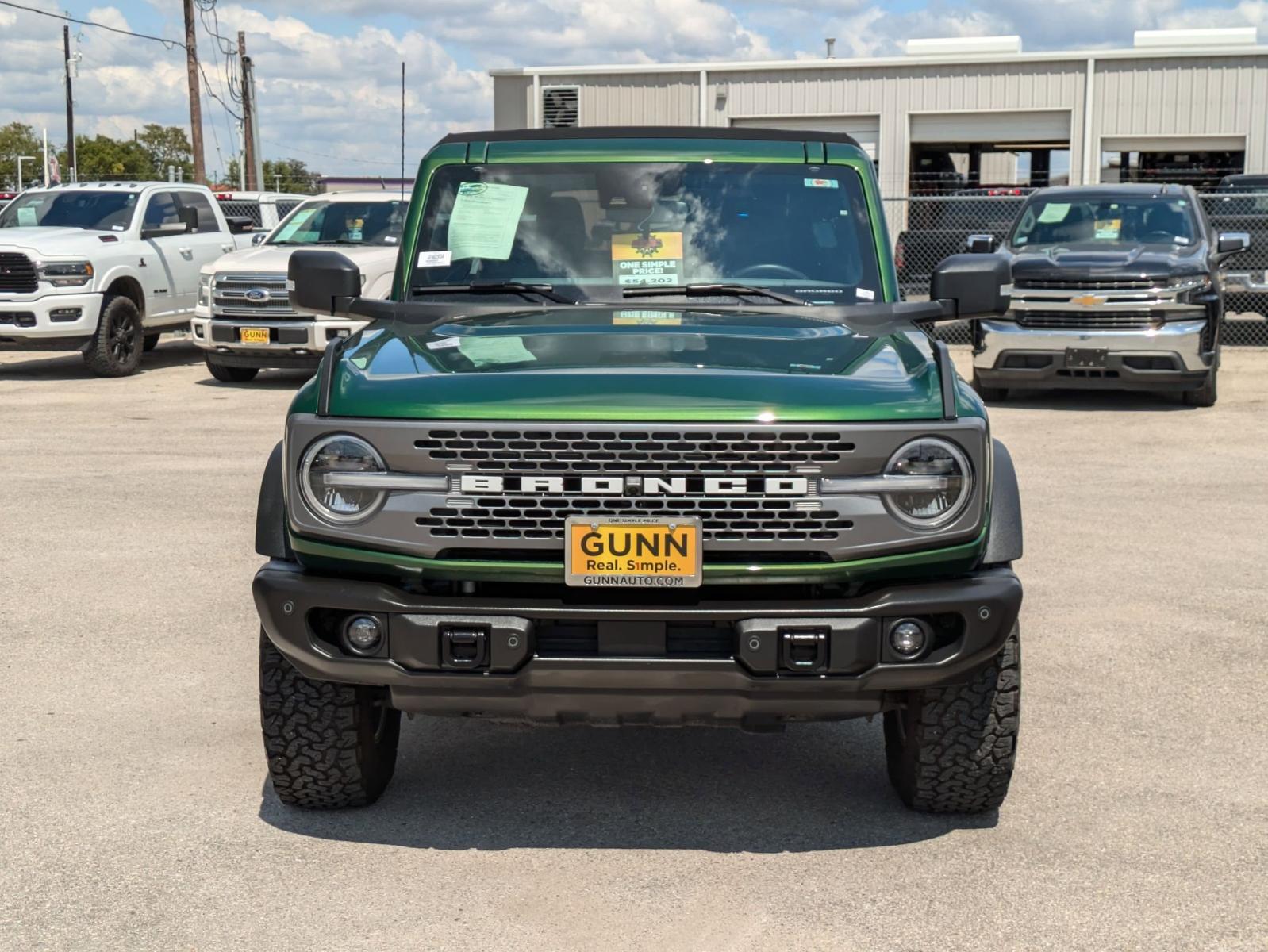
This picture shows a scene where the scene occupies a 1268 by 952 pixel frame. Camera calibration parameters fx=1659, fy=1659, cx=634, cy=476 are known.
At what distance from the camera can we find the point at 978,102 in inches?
1244

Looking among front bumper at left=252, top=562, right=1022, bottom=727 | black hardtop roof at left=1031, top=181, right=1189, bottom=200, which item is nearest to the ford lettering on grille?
front bumper at left=252, top=562, right=1022, bottom=727

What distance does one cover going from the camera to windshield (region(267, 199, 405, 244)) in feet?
55.9

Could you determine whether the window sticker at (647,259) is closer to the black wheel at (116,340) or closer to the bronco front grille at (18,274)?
the bronco front grille at (18,274)

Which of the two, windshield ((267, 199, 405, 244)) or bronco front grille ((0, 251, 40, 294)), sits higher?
windshield ((267, 199, 405, 244))

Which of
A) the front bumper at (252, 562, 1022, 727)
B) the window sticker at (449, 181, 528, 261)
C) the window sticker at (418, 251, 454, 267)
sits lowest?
the front bumper at (252, 562, 1022, 727)

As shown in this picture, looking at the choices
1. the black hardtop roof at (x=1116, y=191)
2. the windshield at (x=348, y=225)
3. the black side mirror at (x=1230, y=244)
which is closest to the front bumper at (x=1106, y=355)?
the black side mirror at (x=1230, y=244)

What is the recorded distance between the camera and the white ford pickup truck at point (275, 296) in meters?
16.0

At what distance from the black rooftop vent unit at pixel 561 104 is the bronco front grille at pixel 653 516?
29839mm

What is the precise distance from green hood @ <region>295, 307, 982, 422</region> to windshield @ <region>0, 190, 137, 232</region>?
14.1 meters

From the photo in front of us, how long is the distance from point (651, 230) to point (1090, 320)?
9.44 metres

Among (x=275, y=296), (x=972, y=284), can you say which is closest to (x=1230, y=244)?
(x=275, y=296)

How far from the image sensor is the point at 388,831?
448 cm

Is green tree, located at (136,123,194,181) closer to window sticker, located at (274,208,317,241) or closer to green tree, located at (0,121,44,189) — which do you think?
green tree, located at (0,121,44,189)

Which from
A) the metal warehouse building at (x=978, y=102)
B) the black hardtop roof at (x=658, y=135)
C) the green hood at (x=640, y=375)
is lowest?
the green hood at (x=640, y=375)
